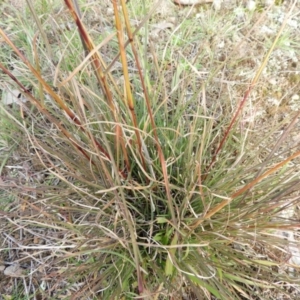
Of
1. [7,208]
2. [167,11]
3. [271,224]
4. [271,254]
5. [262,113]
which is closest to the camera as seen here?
[271,224]

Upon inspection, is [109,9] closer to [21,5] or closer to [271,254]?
[21,5]

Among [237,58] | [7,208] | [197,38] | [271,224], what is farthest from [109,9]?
[271,224]

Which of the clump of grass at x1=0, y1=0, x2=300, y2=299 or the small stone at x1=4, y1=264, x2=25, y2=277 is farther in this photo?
the small stone at x1=4, y1=264, x2=25, y2=277

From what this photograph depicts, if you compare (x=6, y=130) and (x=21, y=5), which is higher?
(x=21, y=5)

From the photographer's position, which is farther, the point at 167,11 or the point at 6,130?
the point at 167,11

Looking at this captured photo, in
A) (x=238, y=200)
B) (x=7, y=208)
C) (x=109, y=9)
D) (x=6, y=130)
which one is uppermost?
(x=109, y=9)

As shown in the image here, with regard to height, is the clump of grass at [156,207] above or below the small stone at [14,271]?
above

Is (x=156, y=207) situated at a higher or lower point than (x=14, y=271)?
higher

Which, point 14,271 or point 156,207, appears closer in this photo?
point 156,207

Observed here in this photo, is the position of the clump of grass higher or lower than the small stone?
higher

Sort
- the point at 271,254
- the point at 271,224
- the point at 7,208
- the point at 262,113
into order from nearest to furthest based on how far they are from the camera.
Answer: the point at 271,224 < the point at 271,254 < the point at 7,208 < the point at 262,113

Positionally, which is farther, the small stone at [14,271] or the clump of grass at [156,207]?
the small stone at [14,271]

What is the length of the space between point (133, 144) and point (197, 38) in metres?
0.50

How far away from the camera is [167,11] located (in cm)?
123
